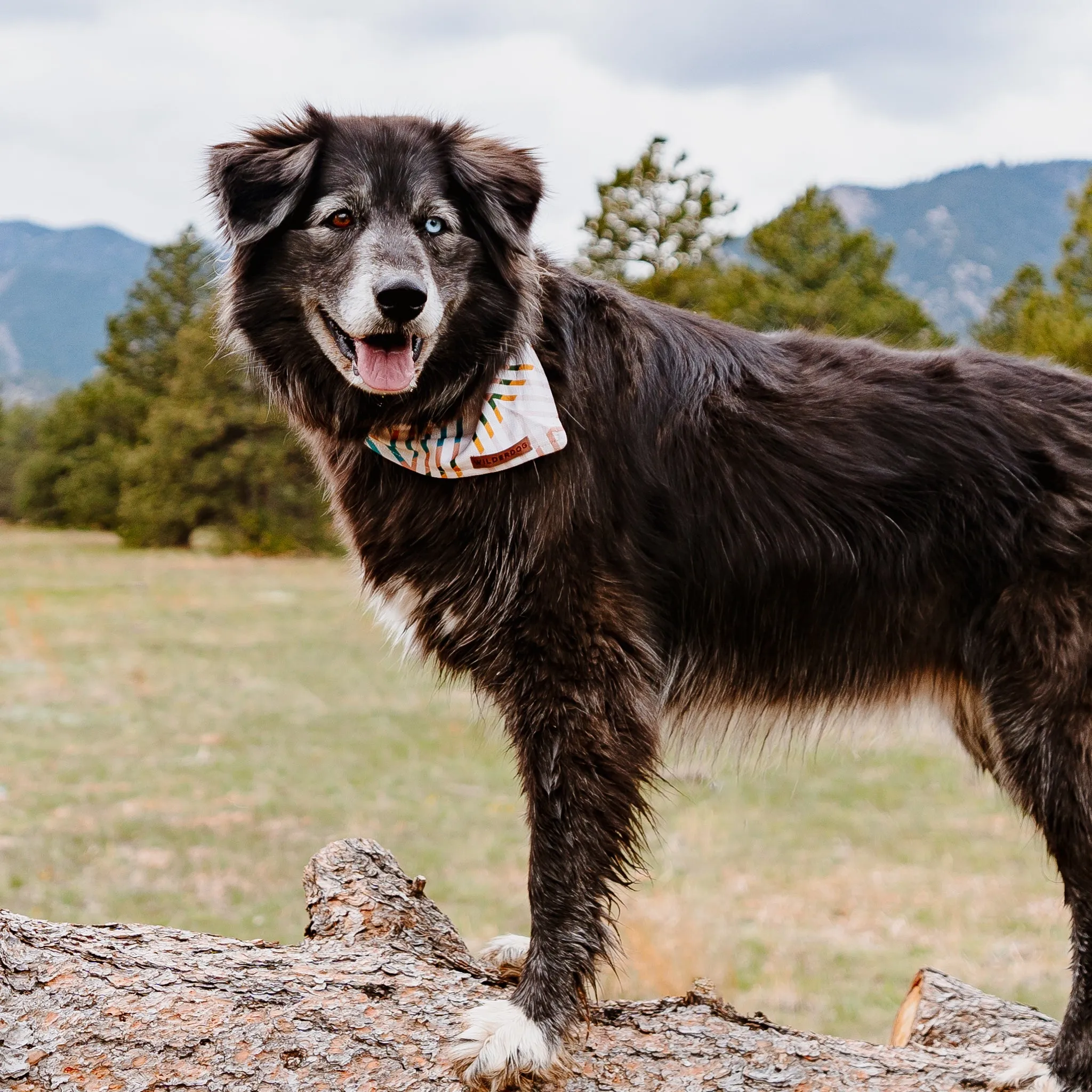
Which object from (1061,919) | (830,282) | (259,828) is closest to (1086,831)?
(1061,919)

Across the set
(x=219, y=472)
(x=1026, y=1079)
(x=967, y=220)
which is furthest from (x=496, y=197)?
(x=967, y=220)

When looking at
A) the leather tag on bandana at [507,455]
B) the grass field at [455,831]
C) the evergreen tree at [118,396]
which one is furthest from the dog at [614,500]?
the evergreen tree at [118,396]

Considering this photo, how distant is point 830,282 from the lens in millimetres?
22734

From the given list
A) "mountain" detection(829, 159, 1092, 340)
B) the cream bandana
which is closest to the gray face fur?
the cream bandana

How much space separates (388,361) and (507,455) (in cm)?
45

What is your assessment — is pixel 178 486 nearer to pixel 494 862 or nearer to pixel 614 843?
pixel 494 862

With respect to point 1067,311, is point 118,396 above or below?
below

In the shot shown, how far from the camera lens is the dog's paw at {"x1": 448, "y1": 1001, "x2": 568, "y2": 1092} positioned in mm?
2746

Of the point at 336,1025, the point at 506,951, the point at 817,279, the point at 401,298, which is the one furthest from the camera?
the point at 817,279

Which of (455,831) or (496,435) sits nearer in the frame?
(496,435)

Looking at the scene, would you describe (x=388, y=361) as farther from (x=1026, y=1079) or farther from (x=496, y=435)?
(x=1026, y=1079)

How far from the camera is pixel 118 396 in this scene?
42.8m

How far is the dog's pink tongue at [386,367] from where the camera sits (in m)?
3.03

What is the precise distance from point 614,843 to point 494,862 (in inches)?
250
